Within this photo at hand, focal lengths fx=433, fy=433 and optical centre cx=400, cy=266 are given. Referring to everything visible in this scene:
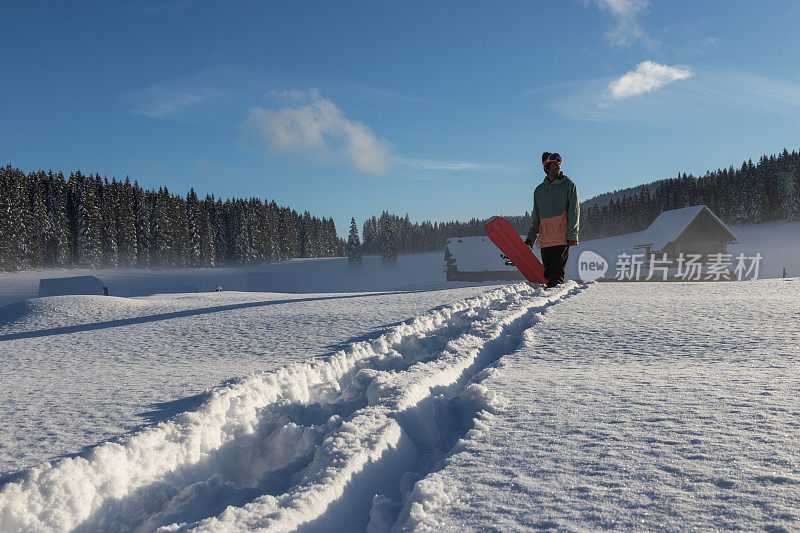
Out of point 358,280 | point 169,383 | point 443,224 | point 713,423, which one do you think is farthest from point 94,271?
point 443,224

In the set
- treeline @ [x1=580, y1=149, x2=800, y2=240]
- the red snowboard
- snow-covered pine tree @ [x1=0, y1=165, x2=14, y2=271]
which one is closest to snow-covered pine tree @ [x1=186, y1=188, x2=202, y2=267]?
snow-covered pine tree @ [x1=0, y1=165, x2=14, y2=271]

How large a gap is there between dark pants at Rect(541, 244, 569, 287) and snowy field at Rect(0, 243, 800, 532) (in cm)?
263

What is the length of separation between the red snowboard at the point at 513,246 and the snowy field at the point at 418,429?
4060 millimetres

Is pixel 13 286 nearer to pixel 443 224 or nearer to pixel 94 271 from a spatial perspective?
pixel 94 271

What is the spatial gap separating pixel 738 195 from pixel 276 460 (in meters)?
83.6

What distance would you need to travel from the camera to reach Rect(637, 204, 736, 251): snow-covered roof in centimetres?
3316

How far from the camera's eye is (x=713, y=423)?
7.05 ft

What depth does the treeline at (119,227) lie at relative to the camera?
48219 mm

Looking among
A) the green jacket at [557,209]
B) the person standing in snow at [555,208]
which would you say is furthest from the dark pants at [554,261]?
the green jacket at [557,209]

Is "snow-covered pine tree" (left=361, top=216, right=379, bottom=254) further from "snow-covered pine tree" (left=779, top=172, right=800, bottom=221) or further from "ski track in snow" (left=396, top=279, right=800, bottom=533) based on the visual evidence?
"ski track in snow" (left=396, top=279, right=800, bottom=533)

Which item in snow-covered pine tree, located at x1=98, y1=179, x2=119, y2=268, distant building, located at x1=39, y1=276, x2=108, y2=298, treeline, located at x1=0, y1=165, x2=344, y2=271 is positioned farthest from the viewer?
snow-covered pine tree, located at x1=98, y1=179, x2=119, y2=268

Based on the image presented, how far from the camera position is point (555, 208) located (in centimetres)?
718

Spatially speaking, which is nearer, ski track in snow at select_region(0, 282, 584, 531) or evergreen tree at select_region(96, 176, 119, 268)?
ski track in snow at select_region(0, 282, 584, 531)

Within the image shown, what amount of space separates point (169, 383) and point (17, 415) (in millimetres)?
922
